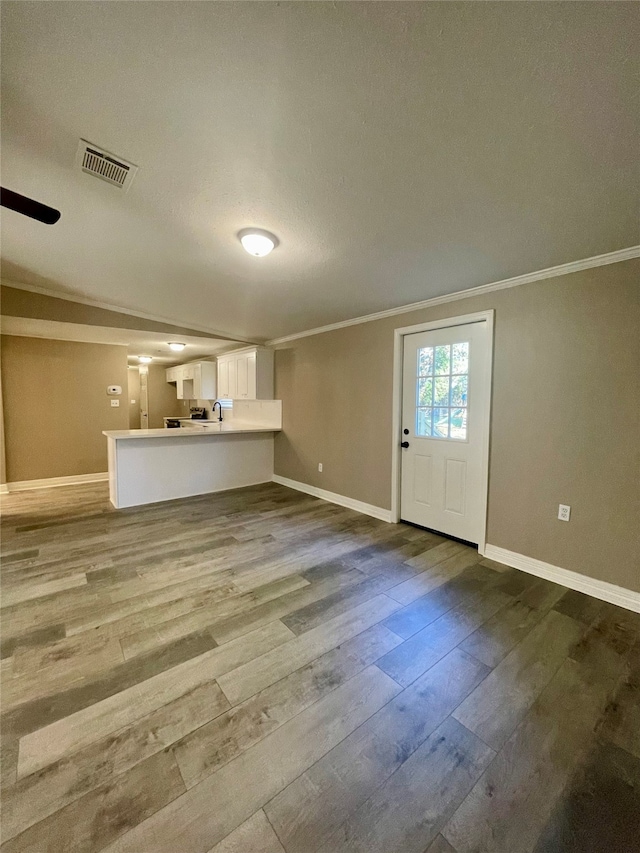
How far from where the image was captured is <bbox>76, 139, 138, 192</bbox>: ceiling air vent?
161 centimetres

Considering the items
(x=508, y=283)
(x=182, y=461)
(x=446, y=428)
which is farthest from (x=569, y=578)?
(x=182, y=461)

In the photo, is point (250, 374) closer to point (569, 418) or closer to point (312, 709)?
point (569, 418)

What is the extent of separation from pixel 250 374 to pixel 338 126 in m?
4.22

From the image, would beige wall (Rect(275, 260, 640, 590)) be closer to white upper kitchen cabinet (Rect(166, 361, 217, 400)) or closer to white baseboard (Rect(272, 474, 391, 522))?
white baseboard (Rect(272, 474, 391, 522))

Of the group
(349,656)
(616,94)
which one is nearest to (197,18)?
(616,94)

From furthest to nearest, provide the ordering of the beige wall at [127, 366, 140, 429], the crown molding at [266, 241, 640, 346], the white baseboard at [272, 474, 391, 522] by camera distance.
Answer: the beige wall at [127, 366, 140, 429] → the white baseboard at [272, 474, 391, 522] → the crown molding at [266, 241, 640, 346]

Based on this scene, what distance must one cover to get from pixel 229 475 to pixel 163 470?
99cm

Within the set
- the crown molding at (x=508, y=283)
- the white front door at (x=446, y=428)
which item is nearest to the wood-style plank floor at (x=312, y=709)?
the white front door at (x=446, y=428)

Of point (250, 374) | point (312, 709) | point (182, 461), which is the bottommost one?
point (312, 709)

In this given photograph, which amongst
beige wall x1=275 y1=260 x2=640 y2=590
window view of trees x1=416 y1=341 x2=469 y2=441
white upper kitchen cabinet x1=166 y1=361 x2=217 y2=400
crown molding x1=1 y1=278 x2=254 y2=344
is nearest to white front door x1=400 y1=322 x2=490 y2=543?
window view of trees x1=416 y1=341 x2=469 y2=441

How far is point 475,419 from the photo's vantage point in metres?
2.97

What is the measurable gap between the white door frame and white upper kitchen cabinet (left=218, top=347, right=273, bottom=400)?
8.06 ft

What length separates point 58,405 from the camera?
203 inches

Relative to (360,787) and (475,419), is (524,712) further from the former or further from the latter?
(475,419)
